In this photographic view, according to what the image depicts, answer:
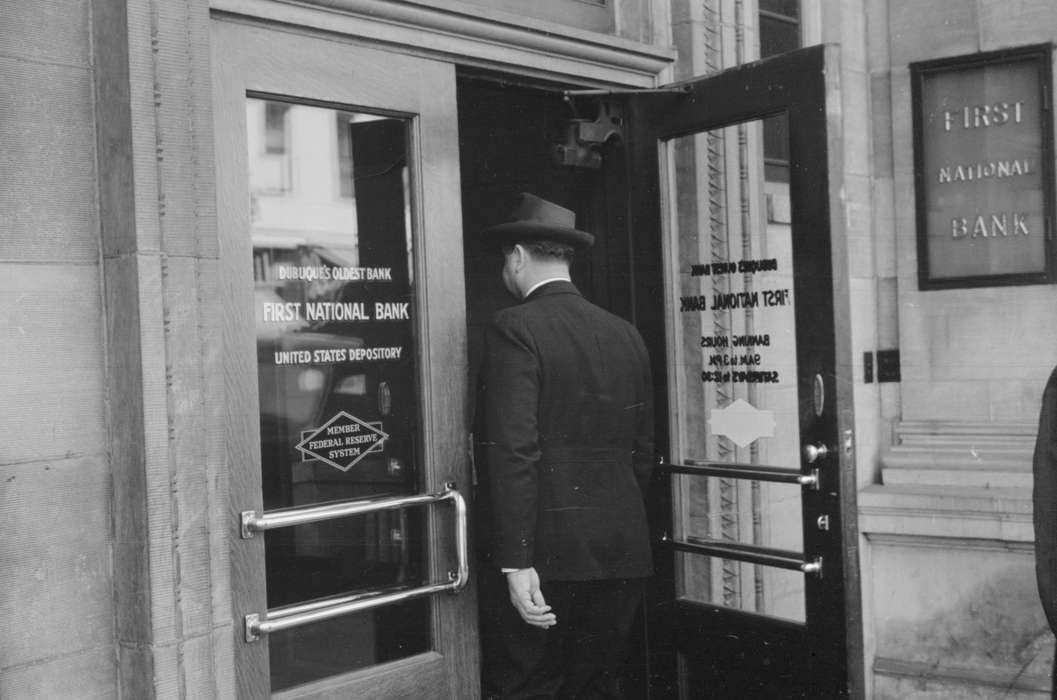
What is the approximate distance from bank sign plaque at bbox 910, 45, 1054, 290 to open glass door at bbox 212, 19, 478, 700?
210 centimetres

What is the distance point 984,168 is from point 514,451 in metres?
2.43

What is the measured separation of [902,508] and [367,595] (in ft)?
7.43

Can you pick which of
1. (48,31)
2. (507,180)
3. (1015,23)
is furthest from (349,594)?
(1015,23)

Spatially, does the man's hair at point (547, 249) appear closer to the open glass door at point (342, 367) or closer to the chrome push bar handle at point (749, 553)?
the open glass door at point (342, 367)

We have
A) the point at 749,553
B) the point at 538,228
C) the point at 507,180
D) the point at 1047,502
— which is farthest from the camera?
the point at 507,180

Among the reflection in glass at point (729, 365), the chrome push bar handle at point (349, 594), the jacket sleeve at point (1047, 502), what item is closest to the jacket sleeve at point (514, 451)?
the chrome push bar handle at point (349, 594)

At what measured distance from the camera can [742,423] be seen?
178 inches

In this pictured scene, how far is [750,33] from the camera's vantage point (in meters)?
5.06

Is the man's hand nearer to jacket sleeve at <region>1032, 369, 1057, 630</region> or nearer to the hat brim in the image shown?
the hat brim

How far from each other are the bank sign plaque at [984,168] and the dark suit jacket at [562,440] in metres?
1.61

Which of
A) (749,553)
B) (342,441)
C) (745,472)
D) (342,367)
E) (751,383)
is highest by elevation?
(342,367)

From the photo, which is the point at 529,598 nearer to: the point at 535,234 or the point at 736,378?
the point at 535,234

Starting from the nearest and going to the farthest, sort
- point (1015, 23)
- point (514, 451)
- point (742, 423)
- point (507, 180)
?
1. point (514, 451)
2. point (742, 423)
3. point (1015, 23)
4. point (507, 180)

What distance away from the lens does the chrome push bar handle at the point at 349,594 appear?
347cm
